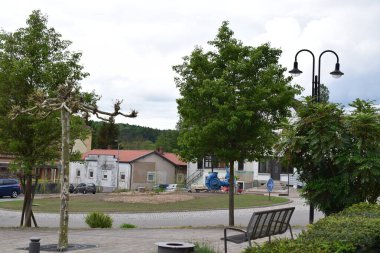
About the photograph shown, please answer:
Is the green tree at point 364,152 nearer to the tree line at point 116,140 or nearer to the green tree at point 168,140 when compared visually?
the tree line at point 116,140

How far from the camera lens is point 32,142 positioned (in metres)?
19.8

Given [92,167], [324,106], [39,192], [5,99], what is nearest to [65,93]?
[324,106]

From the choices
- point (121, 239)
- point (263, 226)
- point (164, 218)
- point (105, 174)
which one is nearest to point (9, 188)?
point (105, 174)

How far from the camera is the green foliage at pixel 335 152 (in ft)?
45.1

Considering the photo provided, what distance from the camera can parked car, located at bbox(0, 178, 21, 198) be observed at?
160 ft

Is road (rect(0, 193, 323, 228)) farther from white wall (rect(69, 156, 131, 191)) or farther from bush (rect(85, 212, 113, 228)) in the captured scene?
white wall (rect(69, 156, 131, 191))

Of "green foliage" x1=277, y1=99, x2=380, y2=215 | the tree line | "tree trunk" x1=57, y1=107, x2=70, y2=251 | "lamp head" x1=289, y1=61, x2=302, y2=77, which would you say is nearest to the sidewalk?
"tree trunk" x1=57, y1=107, x2=70, y2=251

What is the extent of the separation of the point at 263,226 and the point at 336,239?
2816 mm

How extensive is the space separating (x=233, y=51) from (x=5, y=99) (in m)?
7.89

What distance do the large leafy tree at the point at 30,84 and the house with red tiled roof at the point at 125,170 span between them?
4686cm

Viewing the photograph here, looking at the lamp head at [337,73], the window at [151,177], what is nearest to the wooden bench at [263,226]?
the lamp head at [337,73]

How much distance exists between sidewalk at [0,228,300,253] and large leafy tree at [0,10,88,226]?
3.66m

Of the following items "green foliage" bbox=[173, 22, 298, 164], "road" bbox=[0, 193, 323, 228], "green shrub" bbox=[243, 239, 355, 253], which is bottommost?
"road" bbox=[0, 193, 323, 228]

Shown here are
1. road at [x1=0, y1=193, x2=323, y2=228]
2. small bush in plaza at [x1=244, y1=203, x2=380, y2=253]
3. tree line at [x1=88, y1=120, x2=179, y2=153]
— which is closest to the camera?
small bush in plaza at [x1=244, y1=203, x2=380, y2=253]
